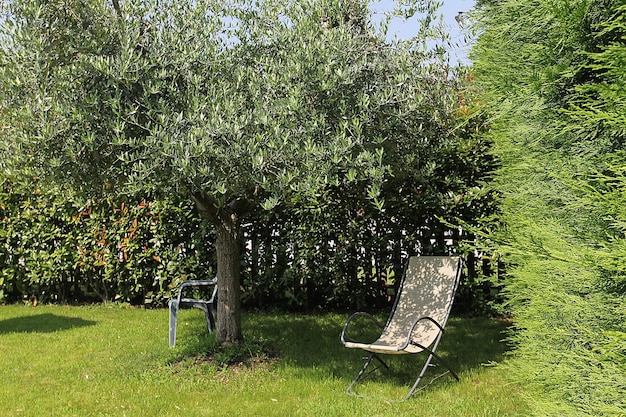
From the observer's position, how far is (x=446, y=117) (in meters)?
5.14

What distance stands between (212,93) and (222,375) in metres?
2.56

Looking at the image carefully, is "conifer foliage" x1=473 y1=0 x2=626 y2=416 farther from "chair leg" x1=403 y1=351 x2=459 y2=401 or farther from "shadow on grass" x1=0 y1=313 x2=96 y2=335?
"shadow on grass" x1=0 y1=313 x2=96 y2=335

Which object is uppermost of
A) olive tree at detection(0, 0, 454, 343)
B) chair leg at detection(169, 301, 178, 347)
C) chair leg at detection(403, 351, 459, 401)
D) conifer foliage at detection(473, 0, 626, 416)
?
olive tree at detection(0, 0, 454, 343)

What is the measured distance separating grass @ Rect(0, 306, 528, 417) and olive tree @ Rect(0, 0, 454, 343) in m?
1.65

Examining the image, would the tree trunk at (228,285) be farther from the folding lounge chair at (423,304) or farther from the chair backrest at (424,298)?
the chair backrest at (424,298)

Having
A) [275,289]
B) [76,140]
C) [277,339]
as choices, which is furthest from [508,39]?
[275,289]

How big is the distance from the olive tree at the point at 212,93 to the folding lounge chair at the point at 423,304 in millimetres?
1486

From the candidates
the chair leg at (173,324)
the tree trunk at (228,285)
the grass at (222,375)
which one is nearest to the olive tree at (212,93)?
the tree trunk at (228,285)

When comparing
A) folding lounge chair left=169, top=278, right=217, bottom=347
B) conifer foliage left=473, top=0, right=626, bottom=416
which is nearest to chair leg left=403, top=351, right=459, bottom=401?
conifer foliage left=473, top=0, right=626, bottom=416

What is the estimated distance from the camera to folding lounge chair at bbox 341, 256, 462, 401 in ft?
18.0

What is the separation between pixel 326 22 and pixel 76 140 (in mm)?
2122

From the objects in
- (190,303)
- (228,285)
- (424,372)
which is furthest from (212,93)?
(190,303)

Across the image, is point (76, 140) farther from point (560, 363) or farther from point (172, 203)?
point (172, 203)

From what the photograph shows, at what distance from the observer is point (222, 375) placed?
5.54 meters
